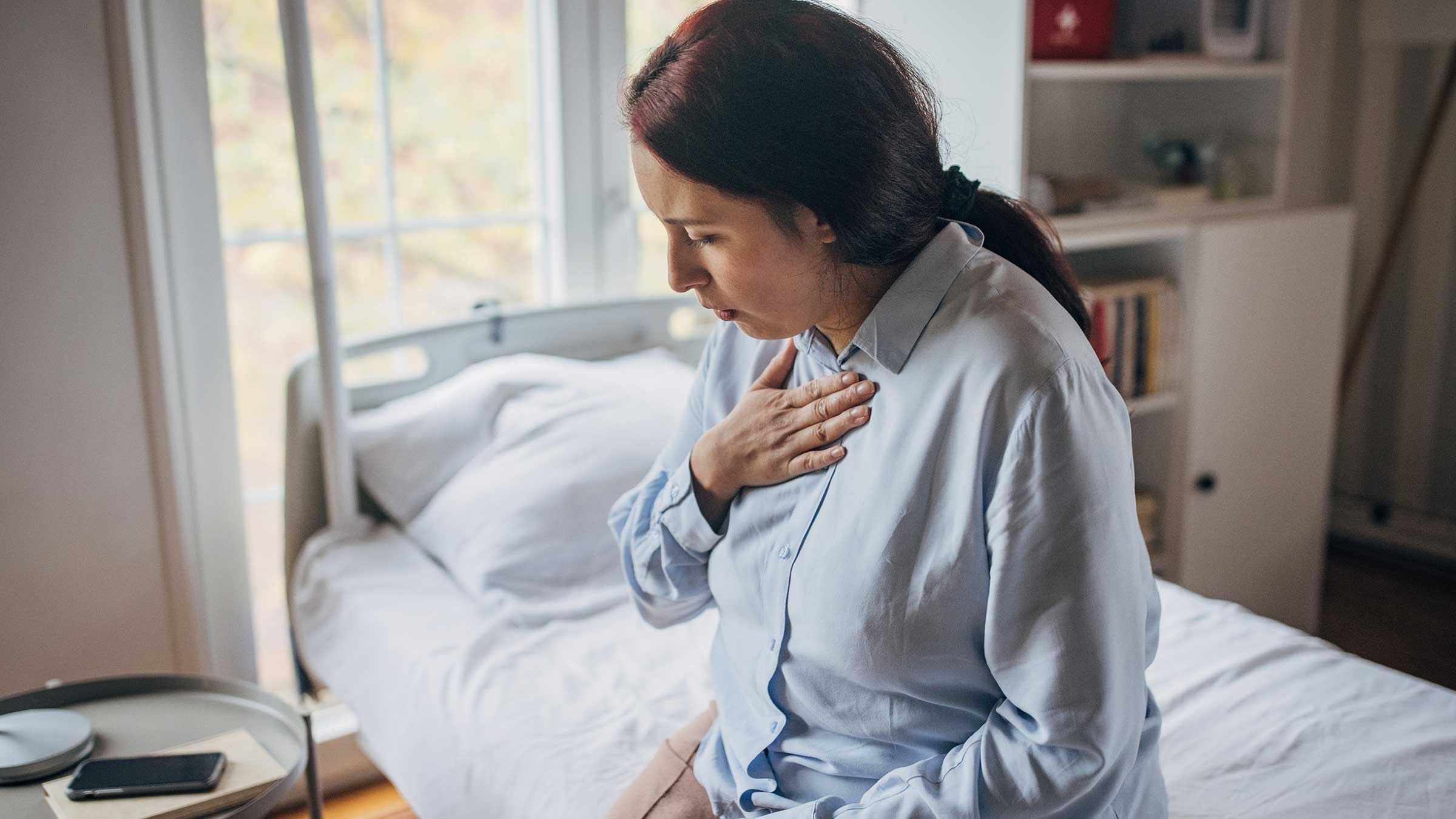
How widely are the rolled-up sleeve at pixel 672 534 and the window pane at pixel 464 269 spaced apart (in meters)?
1.03

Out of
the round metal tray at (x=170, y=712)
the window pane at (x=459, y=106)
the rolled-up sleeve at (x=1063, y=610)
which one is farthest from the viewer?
the window pane at (x=459, y=106)

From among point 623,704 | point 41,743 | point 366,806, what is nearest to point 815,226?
point 623,704

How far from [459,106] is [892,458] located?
4.82 ft

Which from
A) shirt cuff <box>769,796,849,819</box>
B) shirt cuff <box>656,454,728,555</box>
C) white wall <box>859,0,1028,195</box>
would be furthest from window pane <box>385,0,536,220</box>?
shirt cuff <box>769,796,849,819</box>

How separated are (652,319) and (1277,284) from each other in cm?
138

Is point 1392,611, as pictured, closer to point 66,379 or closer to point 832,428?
point 832,428

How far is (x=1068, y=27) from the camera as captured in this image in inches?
88.7

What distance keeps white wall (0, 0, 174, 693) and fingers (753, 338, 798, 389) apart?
115cm

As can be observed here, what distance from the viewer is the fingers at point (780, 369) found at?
1.12 meters

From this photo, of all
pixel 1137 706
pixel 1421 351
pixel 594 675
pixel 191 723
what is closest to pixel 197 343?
pixel 191 723

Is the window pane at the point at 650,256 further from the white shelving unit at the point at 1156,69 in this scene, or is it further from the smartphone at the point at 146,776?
the smartphone at the point at 146,776

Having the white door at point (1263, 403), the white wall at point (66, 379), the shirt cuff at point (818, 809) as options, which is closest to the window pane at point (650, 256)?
the white wall at point (66, 379)

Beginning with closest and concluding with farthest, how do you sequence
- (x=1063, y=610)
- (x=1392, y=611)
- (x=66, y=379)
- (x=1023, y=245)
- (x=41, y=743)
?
(x=1063, y=610) → (x=1023, y=245) → (x=41, y=743) → (x=66, y=379) → (x=1392, y=611)

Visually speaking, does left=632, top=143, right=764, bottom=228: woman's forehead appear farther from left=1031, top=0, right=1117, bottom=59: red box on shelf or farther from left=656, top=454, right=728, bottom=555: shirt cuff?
left=1031, top=0, right=1117, bottom=59: red box on shelf
